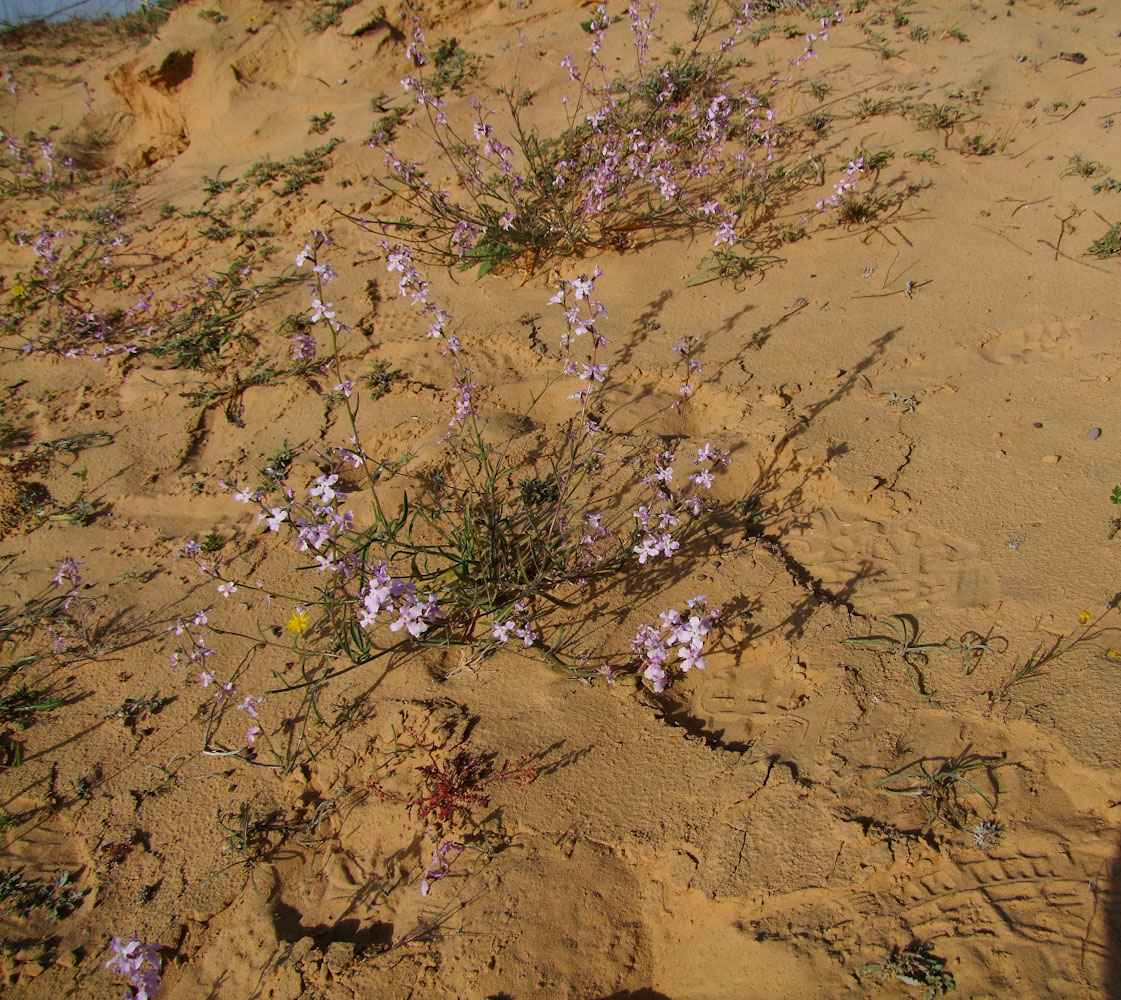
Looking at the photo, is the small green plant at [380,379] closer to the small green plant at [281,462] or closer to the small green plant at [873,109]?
the small green plant at [281,462]

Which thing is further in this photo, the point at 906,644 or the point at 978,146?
the point at 978,146

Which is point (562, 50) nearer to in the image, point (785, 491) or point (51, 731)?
point (785, 491)

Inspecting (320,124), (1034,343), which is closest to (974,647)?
(1034,343)

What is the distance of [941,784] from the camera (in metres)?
2.04

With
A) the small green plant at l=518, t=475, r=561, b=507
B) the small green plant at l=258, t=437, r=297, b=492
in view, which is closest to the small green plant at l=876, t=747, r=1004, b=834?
the small green plant at l=518, t=475, r=561, b=507

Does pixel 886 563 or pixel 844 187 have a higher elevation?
pixel 844 187

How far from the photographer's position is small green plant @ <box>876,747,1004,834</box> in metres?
1.98

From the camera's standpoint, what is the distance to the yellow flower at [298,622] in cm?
297

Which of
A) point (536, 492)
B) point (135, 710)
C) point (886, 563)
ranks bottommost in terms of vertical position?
point (886, 563)

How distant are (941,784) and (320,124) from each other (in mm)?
7146

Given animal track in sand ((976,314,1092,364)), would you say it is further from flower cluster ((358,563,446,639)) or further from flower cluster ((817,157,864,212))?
flower cluster ((358,563,446,639))

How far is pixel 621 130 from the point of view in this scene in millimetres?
5367

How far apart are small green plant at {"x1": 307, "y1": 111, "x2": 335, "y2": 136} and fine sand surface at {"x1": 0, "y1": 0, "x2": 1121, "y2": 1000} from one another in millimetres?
1496

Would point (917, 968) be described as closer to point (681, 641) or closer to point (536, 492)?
point (681, 641)
